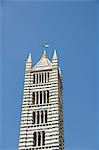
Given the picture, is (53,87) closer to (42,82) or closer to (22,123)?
(42,82)

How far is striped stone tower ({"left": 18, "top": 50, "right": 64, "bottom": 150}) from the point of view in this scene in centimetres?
5978

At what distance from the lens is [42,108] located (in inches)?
2435

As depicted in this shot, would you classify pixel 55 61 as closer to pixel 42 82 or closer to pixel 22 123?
pixel 42 82

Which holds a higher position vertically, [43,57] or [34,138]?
[43,57]

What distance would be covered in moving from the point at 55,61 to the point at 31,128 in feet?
32.4

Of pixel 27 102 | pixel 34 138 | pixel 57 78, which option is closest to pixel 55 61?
pixel 57 78

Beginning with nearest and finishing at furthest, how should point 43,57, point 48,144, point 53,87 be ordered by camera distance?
1. point 48,144
2. point 53,87
3. point 43,57

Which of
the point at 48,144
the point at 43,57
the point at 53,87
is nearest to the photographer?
the point at 48,144

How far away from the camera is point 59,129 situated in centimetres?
6091

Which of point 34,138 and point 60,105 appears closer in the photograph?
point 34,138

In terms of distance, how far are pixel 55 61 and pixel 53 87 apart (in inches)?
154

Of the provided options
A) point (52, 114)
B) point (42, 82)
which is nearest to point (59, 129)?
point (52, 114)

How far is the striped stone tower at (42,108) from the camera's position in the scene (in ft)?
196

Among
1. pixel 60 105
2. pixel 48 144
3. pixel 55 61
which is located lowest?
pixel 48 144
